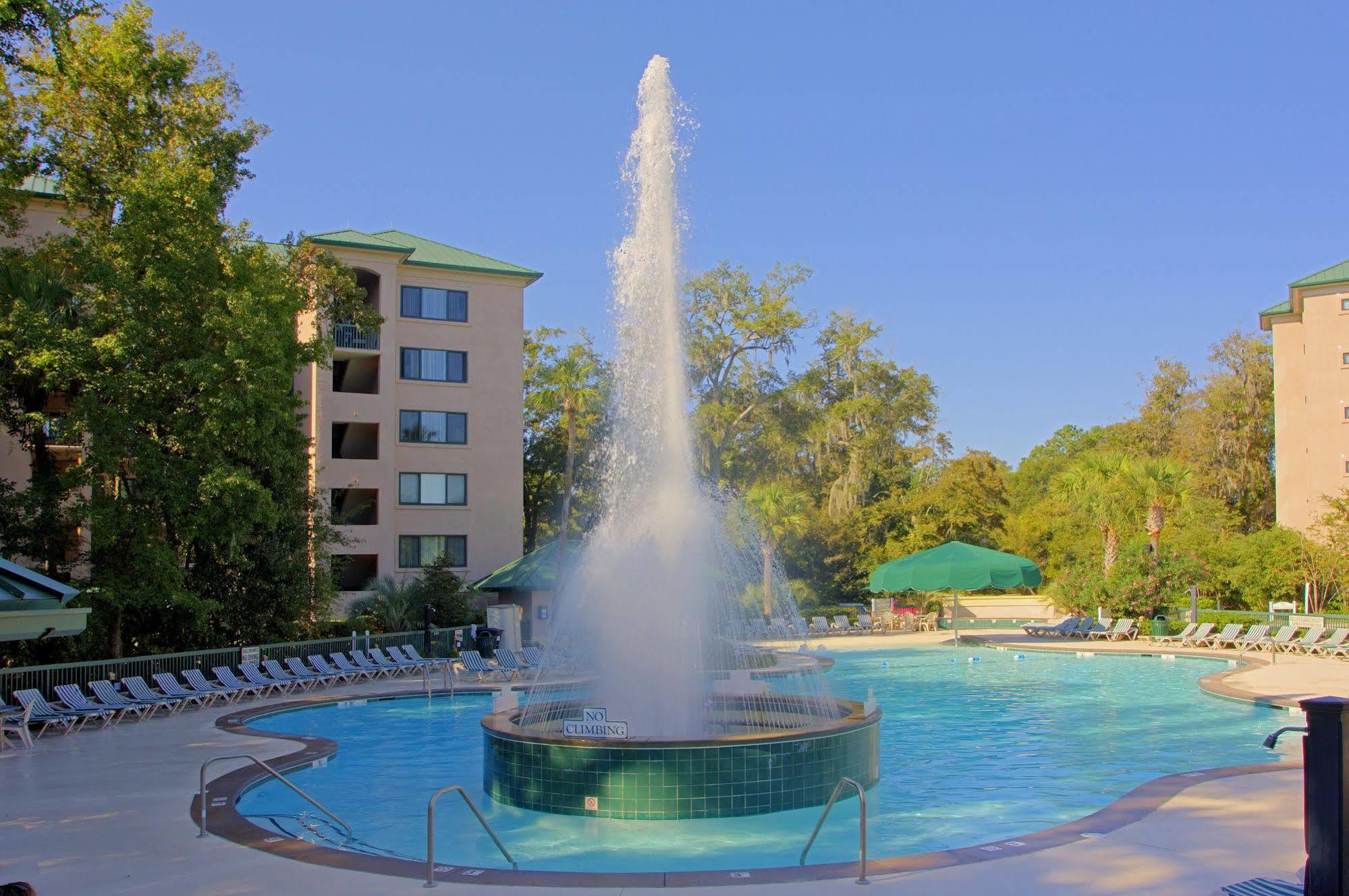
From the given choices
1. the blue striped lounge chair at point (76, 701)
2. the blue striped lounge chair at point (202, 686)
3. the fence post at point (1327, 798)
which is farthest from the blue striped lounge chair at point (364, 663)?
the fence post at point (1327, 798)

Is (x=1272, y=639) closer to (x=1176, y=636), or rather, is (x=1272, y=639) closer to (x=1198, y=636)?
(x=1198, y=636)

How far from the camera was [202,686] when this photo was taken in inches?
856

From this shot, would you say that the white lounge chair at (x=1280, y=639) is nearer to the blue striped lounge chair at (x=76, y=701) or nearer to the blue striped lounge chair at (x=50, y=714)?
the blue striped lounge chair at (x=76, y=701)

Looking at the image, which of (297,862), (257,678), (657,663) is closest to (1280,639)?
(657,663)

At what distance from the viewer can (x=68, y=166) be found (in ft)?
82.6

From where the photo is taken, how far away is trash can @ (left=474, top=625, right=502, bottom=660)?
3127 centimetres

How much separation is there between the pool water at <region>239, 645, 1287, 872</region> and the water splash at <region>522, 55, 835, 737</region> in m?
2.13

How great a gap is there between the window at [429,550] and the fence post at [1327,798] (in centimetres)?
3410

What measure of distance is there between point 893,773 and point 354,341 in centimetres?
2950

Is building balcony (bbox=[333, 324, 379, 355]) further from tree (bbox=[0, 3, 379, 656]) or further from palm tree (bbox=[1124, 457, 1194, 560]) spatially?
palm tree (bbox=[1124, 457, 1194, 560])

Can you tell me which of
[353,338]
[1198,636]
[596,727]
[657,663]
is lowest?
[1198,636]

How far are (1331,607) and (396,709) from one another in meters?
31.7

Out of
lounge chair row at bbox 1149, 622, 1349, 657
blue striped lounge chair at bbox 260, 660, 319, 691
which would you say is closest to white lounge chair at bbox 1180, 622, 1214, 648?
lounge chair row at bbox 1149, 622, 1349, 657

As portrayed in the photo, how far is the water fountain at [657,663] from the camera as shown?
1159 cm
